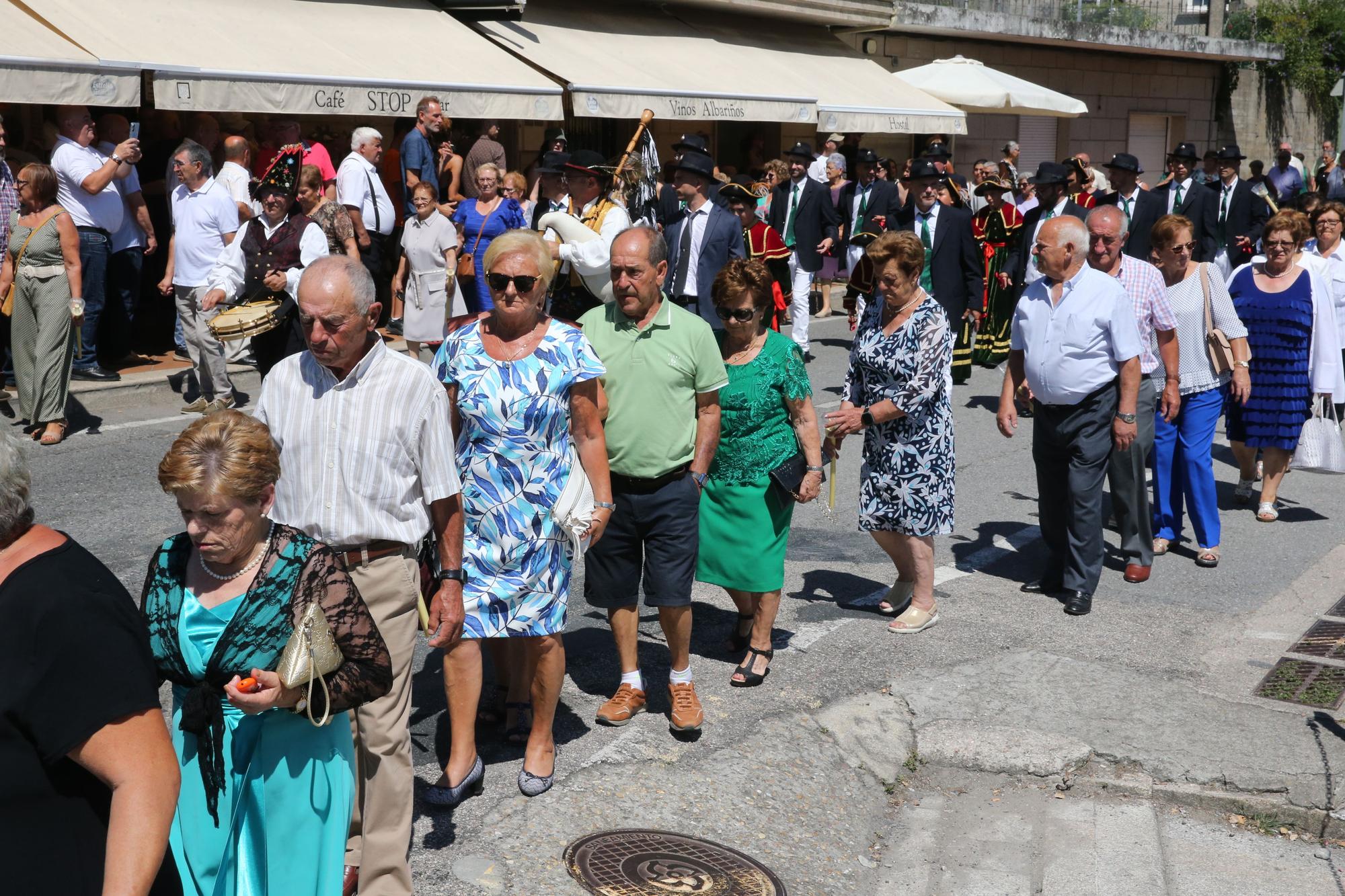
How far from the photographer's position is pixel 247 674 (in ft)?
9.86

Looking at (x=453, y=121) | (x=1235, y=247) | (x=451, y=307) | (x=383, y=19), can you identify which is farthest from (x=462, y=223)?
Result: (x=1235, y=247)

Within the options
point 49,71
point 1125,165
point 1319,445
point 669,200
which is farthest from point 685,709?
point 1125,165

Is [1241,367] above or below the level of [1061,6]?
below

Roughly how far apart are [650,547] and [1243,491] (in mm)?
5334

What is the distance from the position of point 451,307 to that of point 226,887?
319 inches

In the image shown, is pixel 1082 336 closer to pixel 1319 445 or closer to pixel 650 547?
pixel 650 547

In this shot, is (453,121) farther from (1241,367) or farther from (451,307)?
(1241,367)

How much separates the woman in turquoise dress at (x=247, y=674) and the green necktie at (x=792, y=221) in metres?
11.3

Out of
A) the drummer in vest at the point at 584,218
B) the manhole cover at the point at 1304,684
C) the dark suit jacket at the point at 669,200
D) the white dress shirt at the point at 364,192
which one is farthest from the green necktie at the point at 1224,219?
the manhole cover at the point at 1304,684

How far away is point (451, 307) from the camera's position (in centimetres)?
1095

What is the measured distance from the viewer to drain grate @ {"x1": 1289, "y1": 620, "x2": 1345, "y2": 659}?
626 cm

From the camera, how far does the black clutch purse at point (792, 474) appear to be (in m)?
5.59

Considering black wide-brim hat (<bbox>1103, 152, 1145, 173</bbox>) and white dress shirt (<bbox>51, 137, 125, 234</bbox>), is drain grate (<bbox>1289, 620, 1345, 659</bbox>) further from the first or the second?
white dress shirt (<bbox>51, 137, 125, 234</bbox>)

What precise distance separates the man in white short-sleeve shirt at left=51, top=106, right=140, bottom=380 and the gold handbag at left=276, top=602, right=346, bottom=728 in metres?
8.27
